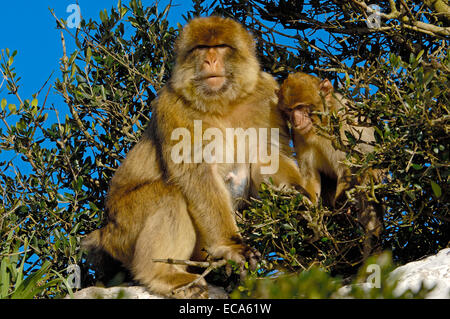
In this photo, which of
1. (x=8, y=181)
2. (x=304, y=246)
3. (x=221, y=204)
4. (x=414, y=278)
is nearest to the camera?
(x=414, y=278)

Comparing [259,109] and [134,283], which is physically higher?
[259,109]

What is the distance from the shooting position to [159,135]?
4.21 m

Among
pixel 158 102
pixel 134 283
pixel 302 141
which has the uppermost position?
pixel 158 102

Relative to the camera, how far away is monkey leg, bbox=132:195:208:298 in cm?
388

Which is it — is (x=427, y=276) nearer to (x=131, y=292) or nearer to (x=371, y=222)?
(x=371, y=222)

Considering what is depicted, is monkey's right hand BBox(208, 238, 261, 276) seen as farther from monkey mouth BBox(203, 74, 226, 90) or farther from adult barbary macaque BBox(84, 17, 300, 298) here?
monkey mouth BBox(203, 74, 226, 90)

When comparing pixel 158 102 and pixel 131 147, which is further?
pixel 131 147

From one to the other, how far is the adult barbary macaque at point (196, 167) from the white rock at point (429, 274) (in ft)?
3.20

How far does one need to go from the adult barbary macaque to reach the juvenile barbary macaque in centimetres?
12

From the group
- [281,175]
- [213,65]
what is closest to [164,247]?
[281,175]
